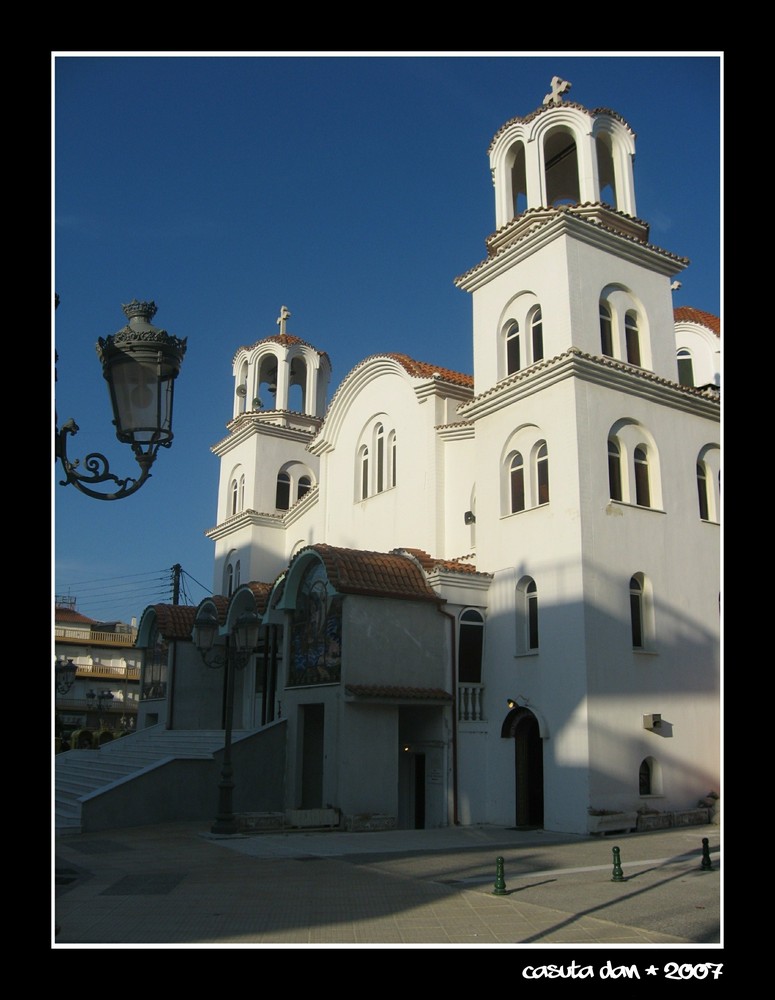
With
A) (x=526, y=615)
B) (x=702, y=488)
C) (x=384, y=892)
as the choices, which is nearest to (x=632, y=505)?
(x=702, y=488)

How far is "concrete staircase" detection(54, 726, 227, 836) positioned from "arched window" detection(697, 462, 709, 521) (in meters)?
13.1

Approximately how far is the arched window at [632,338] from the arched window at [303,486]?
1768 centimetres

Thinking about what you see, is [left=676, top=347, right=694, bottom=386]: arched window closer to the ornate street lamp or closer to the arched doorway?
the arched doorway

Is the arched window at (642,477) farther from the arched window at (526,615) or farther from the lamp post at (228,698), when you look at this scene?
the lamp post at (228,698)

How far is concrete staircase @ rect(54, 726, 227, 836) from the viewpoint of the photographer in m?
19.7

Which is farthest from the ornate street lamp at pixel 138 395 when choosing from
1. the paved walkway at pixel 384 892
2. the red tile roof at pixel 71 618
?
the red tile roof at pixel 71 618

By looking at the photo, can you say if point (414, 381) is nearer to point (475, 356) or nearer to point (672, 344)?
point (475, 356)

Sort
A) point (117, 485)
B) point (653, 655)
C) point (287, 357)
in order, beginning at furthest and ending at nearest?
point (287, 357), point (653, 655), point (117, 485)

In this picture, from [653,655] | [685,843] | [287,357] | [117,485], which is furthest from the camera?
[287,357]

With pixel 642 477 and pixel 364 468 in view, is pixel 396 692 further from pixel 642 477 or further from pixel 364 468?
pixel 364 468

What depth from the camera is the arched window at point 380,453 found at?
2798 centimetres

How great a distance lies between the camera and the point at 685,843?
645 inches

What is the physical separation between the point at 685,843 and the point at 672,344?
12.4 metres
